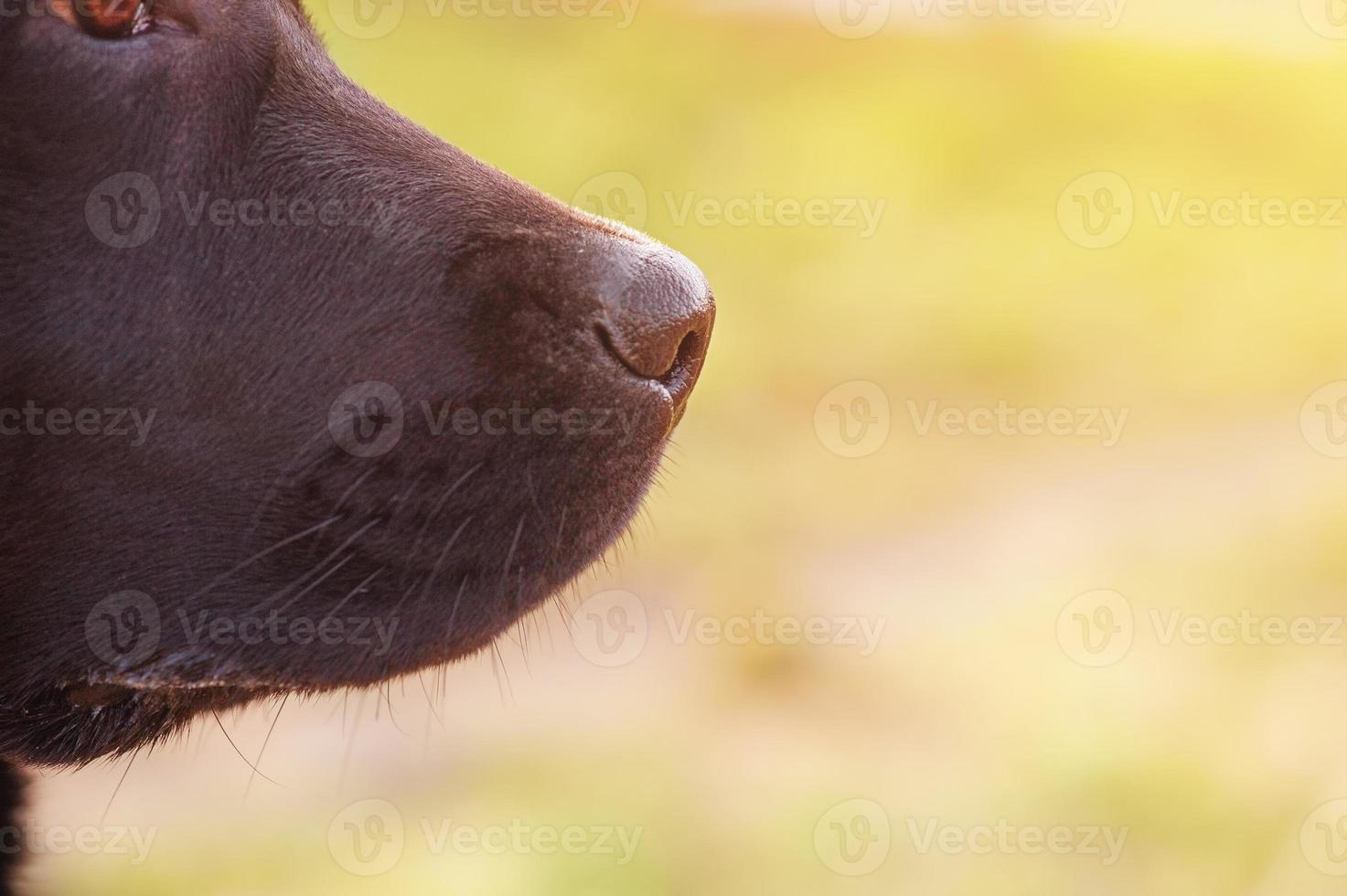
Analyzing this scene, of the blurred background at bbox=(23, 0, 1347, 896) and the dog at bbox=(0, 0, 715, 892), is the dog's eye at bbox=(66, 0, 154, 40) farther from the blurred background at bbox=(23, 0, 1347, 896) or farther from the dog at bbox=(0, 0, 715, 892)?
the blurred background at bbox=(23, 0, 1347, 896)

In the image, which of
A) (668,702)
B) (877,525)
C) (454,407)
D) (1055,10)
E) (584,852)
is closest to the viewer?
(454,407)

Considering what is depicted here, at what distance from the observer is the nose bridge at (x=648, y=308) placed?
1.87 meters

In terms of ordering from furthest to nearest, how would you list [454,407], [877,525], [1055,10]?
1. [1055,10]
2. [877,525]
3. [454,407]

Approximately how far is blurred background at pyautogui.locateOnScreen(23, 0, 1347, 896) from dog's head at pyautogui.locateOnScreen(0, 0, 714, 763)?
85 centimetres

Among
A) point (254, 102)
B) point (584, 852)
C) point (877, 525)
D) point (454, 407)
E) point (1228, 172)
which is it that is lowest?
point (584, 852)

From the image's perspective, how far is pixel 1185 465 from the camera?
580 cm

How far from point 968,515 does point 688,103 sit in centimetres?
260

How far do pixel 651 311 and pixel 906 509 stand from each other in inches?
156

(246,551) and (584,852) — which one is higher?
(246,551)

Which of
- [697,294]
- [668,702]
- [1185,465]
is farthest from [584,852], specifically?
[1185,465]

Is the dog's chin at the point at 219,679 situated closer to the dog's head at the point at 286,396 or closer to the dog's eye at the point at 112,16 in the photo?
the dog's head at the point at 286,396

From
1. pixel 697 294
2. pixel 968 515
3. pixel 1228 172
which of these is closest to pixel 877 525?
pixel 968 515

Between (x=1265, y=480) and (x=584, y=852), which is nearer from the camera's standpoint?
(x=584, y=852)

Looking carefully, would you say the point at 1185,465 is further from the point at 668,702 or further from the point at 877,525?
the point at 668,702
